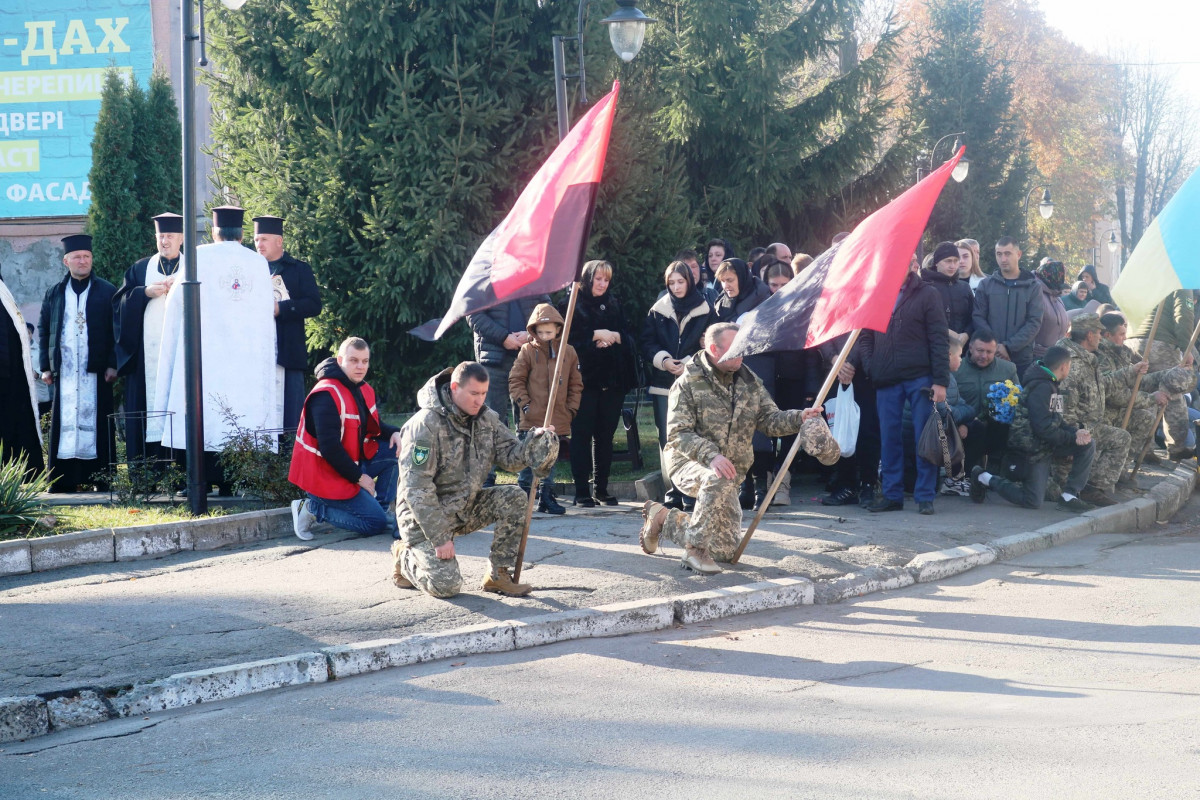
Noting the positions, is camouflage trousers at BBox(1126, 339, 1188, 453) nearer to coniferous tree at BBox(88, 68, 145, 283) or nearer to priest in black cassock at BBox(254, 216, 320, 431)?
priest in black cassock at BBox(254, 216, 320, 431)

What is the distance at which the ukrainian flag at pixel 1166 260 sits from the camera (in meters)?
11.1

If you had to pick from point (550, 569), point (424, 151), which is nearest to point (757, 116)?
point (424, 151)

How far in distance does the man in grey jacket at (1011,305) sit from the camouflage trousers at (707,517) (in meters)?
5.06

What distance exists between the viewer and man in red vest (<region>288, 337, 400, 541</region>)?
9.36 meters

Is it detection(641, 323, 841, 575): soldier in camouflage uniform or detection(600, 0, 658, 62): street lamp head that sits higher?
detection(600, 0, 658, 62): street lamp head

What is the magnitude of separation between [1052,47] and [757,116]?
36463 mm

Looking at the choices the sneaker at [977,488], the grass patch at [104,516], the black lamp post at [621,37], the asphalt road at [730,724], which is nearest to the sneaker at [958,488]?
the sneaker at [977,488]

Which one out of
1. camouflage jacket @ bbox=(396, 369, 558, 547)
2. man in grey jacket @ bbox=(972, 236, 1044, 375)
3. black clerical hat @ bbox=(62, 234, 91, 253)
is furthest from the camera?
man in grey jacket @ bbox=(972, 236, 1044, 375)

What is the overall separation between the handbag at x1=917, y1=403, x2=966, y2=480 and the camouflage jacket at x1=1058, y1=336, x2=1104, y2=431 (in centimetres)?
117

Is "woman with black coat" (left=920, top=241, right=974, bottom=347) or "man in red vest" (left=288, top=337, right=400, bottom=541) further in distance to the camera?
"woman with black coat" (left=920, top=241, right=974, bottom=347)

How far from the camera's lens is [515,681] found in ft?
20.3

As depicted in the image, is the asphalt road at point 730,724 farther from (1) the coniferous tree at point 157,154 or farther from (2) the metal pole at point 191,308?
(1) the coniferous tree at point 157,154

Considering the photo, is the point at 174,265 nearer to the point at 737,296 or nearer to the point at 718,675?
the point at 737,296

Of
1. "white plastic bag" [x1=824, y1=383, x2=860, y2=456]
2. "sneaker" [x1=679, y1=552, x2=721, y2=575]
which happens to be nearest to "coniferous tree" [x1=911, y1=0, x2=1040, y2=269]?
"white plastic bag" [x1=824, y1=383, x2=860, y2=456]
